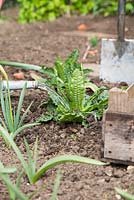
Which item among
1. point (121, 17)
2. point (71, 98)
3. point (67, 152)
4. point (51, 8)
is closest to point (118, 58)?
point (121, 17)

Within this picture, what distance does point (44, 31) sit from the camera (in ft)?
20.0

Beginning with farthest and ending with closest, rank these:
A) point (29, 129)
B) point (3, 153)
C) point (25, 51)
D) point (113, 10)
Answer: point (113, 10), point (25, 51), point (29, 129), point (3, 153)

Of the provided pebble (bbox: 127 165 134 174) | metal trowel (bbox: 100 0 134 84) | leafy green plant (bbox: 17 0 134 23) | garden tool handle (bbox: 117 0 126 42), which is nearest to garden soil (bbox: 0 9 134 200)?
pebble (bbox: 127 165 134 174)

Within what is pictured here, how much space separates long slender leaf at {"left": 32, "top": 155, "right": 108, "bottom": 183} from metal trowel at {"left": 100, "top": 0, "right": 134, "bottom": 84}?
164 centimetres

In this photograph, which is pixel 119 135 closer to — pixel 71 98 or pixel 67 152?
pixel 67 152

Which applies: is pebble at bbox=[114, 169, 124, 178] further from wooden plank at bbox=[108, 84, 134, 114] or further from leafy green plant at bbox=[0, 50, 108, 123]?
leafy green plant at bbox=[0, 50, 108, 123]

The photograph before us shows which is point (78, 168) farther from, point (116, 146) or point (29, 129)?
point (29, 129)

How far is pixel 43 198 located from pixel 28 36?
142 inches

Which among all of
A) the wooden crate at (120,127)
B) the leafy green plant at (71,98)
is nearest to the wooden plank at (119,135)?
the wooden crate at (120,127)

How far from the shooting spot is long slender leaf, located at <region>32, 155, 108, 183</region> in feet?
7.43

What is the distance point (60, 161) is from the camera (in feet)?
7.55

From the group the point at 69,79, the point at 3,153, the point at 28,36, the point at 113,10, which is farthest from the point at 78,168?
the point at 113,10

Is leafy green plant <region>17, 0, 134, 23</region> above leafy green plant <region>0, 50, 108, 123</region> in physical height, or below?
above

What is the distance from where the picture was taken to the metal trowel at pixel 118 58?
12.8 ft
